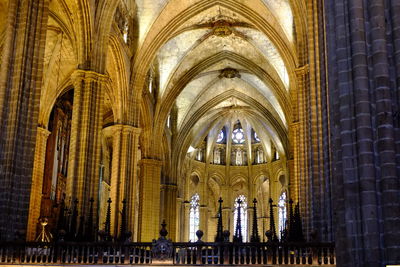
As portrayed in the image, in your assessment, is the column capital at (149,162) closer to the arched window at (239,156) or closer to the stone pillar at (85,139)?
the stone pillar at (85,139)

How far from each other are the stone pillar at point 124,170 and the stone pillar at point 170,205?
462 inches

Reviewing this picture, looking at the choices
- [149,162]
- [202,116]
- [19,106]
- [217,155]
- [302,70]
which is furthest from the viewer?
[217,155]

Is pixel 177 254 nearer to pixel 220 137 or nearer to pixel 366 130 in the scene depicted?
pixel 366 130

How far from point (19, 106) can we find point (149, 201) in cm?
1810

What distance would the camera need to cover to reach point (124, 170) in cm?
2809

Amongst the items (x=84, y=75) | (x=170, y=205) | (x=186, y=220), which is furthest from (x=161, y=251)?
(x=186, y=220)

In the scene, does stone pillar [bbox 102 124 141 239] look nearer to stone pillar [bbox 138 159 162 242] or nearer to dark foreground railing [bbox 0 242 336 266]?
stone pillar [bbox 138 159 162 242]

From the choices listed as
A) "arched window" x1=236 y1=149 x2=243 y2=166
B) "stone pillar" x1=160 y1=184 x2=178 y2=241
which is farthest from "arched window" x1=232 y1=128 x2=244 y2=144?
"stone pillar" x1=160 y1=184 x2=178 y2=241

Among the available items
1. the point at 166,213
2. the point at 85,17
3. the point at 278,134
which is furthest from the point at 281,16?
the point at 166,213

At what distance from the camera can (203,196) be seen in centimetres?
4781

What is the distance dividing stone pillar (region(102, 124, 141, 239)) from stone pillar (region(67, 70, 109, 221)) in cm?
454

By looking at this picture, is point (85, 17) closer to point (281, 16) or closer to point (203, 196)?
point (281, 16)

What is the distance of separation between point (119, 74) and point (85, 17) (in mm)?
5458

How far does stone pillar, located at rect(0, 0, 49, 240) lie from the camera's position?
16359mm
